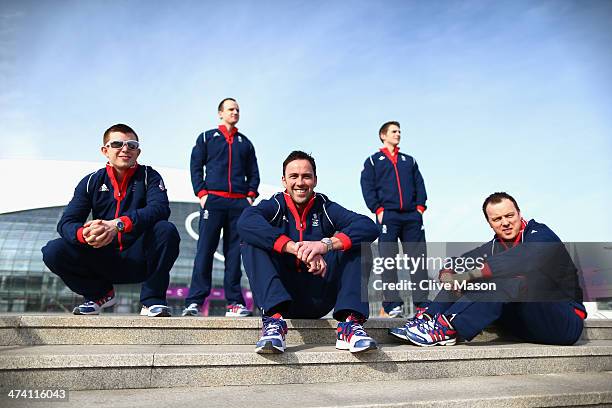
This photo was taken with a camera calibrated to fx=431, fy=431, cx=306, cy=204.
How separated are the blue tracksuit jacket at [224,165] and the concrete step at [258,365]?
2.24 meters

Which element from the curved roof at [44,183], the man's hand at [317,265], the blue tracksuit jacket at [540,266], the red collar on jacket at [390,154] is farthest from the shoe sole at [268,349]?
the curved roof at [44,183]

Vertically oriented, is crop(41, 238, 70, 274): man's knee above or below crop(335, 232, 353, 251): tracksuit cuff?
below

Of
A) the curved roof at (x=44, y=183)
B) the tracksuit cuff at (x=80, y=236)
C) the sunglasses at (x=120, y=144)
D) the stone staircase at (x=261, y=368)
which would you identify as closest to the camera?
the stone staircase at (x=261, y=368)

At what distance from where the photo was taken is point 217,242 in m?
4.63

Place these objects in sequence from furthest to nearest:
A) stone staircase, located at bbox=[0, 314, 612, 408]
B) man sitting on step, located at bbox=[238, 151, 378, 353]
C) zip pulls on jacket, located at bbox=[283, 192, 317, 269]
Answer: zip pulls on jacket, located at bbox=[283, 192, 317, 269], man sitting on step, located at bbox=[238, 151, 378, 353], stone staircase, located at bbox=[0, 314, 612, 408]

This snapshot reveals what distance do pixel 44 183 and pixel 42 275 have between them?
11920mm

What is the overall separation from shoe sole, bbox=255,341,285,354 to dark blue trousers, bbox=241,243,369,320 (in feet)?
0.93

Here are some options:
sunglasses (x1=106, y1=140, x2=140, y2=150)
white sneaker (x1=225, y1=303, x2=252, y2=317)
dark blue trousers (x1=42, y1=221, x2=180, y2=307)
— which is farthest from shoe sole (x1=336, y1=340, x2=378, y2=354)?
sunglasses (x1=106, y1=140, x2=140, y2=150)

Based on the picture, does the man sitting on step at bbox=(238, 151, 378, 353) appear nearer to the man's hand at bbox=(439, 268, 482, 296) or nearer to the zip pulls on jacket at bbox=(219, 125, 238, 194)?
the man's hand at bbox=(439, 268, 482, 296)

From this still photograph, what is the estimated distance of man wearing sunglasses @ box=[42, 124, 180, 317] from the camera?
339 cm

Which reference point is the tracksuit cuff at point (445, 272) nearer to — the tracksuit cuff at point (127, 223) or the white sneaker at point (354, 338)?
the white sneaker at point (354, 338)

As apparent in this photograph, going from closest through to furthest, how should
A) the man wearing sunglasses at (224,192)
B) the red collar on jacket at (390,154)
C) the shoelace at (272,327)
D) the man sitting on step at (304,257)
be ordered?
the shoelace at (272,327) < the man sitting on step at (304,257) < the man wearing sunglasses at (224,192) < the red collar on jacket at (390,154)

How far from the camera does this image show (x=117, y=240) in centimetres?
343

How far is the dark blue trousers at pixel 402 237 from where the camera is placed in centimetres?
527
